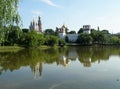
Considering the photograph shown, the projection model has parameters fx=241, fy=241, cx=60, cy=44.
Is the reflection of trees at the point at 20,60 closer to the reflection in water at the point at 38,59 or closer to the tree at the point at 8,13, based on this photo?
the reflection in water at the point at 38,59

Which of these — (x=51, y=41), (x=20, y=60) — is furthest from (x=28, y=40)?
(x=20, y=60)

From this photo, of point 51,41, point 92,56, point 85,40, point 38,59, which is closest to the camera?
point 38,59

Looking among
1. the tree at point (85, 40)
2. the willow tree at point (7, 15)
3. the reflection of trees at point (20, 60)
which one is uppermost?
the willow tree at point (7, 15)

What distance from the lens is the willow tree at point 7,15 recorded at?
11.1 metres

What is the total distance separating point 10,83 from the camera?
17.2 m

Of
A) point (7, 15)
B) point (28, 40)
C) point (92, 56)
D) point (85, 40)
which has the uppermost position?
point (7, 15)

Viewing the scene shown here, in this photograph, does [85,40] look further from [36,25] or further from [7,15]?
[7,15]

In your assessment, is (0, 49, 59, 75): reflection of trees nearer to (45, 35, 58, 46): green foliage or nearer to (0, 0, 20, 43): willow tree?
(0, 0, 20, 43): willow tree

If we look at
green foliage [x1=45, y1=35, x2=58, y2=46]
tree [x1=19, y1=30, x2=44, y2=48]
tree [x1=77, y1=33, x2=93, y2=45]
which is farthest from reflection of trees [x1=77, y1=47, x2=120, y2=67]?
tree [x1=77, y1=33, x2=93, y2=45]

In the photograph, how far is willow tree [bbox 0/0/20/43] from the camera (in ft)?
36.3

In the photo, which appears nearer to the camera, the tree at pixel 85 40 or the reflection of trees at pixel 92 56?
the reflection of trees at pixel 92 56

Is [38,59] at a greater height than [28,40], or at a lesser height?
lesser

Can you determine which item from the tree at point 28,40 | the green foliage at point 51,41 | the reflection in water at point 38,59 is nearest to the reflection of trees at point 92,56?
the reflection in water at point 38,59

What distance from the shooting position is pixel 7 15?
37.2 feet
